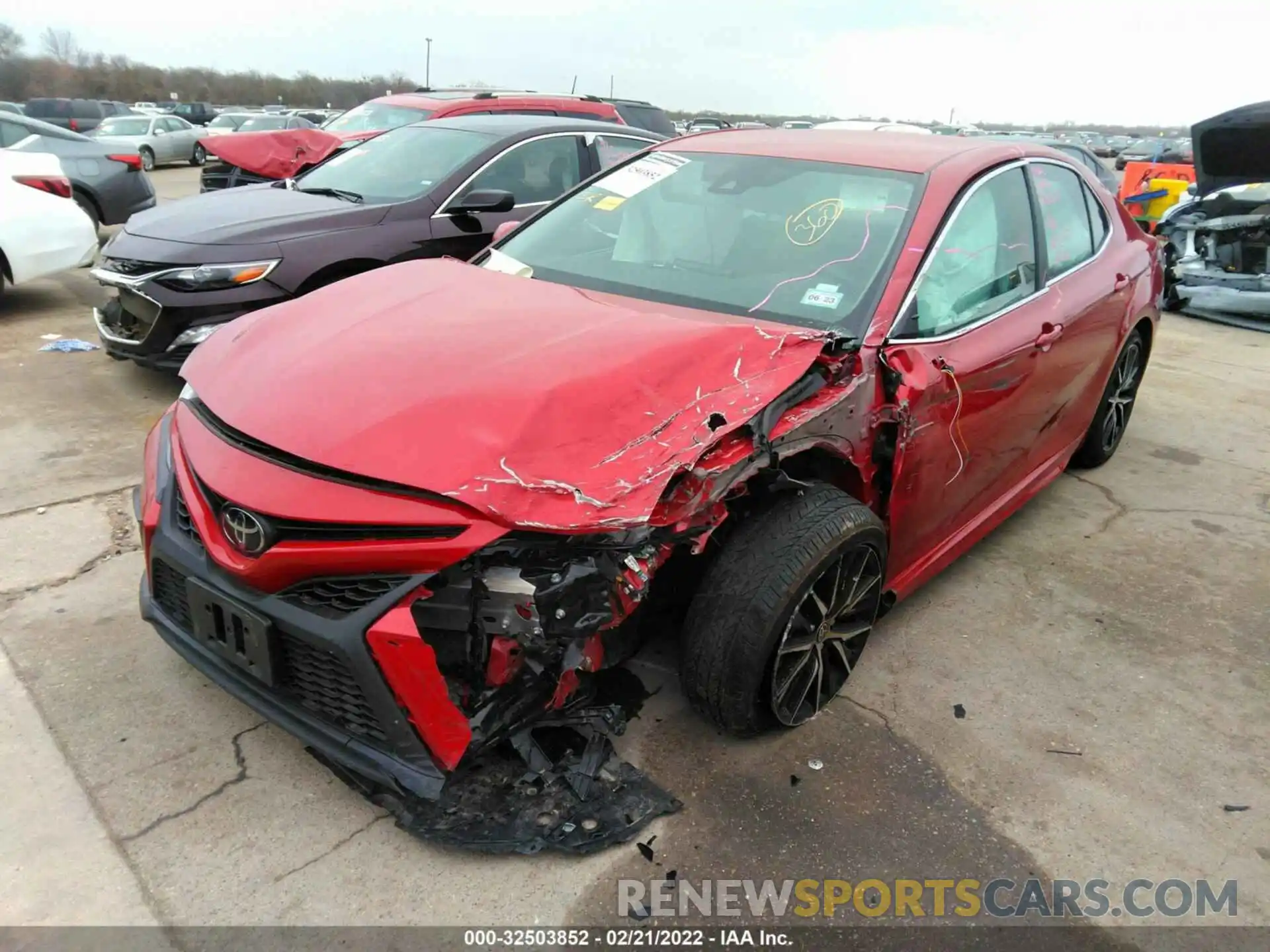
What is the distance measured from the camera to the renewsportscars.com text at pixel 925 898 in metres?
2.12

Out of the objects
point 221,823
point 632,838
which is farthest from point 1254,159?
point 221,823

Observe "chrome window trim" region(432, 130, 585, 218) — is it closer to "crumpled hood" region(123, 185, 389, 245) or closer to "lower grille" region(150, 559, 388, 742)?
"crumpled hood" region(123, 185, 389, 245)

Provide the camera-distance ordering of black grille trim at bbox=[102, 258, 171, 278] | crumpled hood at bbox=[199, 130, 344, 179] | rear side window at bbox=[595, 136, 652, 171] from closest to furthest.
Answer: black grille trim at bbox=[102, 258, 171, 278]
rear side window at bbox=[595, 136, 652, 171]
crumpled hood at bbox=[199, 130, 344, 179]

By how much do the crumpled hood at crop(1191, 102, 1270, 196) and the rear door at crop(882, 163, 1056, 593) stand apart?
6189 millimetres

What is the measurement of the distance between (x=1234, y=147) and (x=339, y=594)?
9.31m

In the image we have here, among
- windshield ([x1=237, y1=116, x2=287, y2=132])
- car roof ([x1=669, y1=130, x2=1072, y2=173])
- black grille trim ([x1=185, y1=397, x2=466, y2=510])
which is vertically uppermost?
car roof ([x1=669, y1=130, x2=1072, y2=173])

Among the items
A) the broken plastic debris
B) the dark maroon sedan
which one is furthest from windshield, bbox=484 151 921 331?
the broken plastic debris

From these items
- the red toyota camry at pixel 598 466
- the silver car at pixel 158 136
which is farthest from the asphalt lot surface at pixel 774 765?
the silver car at pixel 158 136

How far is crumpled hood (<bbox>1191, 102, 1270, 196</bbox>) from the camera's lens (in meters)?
7.88

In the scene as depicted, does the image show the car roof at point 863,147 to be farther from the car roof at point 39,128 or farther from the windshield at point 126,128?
the windshield at point 126,128

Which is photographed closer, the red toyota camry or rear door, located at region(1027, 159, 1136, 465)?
the red toyota camry

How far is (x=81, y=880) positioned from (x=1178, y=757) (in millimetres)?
3036

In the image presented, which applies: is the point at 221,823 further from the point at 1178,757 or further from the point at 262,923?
the point at 1178,757

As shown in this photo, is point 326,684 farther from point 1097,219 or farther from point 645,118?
point 645,118
